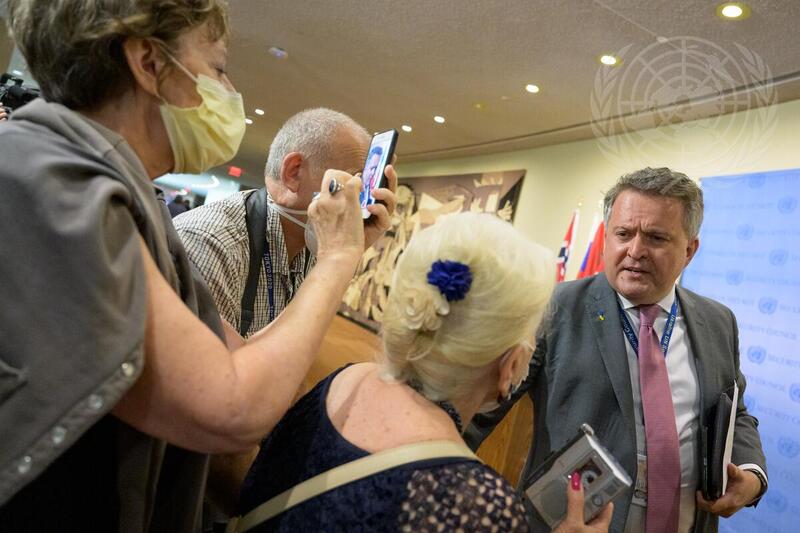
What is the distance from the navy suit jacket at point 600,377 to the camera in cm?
173

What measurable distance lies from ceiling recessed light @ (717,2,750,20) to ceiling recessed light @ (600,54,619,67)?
905 mm

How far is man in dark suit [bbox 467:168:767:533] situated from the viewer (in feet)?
5.53

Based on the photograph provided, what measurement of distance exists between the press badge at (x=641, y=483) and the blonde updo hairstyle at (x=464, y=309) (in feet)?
2.97

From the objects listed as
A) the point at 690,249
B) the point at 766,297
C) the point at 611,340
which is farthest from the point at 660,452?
the point at 766,297

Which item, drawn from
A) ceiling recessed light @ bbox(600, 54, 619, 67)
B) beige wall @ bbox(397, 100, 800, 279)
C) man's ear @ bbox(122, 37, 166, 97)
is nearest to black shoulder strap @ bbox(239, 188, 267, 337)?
man's ear @ bbox(122, 37, 166, 97)

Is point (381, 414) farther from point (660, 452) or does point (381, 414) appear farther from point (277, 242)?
point (660, 452)

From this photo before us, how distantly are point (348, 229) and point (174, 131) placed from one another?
345 mm

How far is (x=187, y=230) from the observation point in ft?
4.63

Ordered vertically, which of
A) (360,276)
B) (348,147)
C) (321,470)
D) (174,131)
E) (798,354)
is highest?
(348,147)

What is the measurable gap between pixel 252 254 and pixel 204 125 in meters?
0.69

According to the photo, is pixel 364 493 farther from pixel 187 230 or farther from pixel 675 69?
pixel 675 69

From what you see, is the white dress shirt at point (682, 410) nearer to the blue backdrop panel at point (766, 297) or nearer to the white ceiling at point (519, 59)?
the blue backdrop panel at point (766, 297)

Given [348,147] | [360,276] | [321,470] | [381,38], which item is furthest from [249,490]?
[360,276]

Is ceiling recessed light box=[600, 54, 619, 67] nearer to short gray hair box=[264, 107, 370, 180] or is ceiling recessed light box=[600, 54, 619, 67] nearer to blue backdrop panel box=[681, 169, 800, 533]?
blue backdrop panel box=[681, 169, 800, 533]
